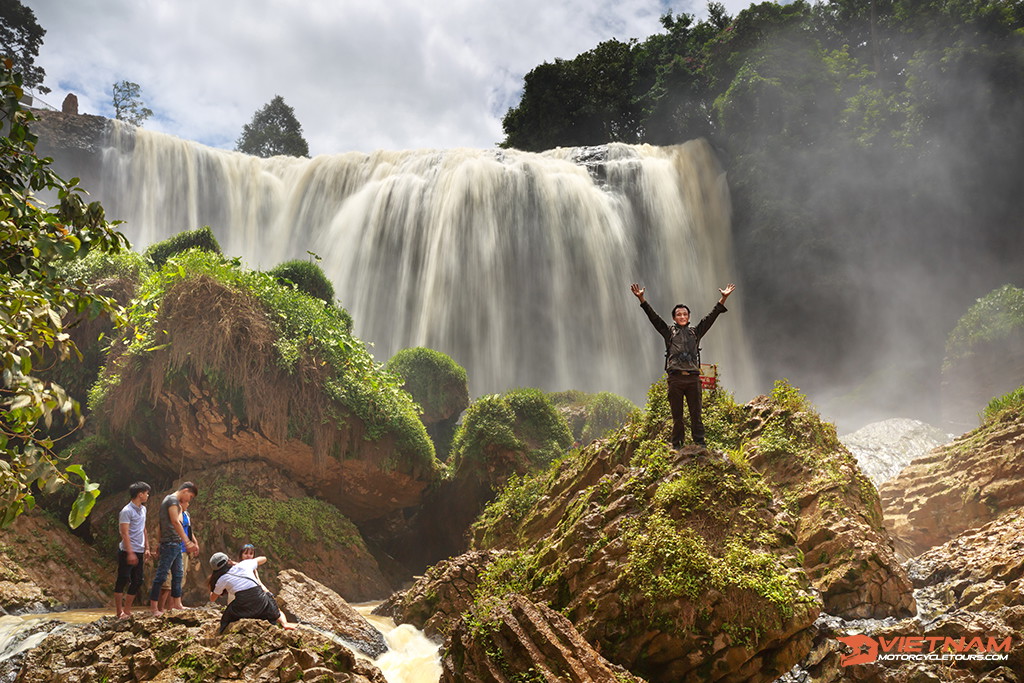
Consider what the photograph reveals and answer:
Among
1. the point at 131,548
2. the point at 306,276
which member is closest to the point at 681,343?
the point at 131,548

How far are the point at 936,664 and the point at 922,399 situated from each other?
60.8 ft

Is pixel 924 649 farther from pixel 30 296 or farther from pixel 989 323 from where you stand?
pixel 989 323

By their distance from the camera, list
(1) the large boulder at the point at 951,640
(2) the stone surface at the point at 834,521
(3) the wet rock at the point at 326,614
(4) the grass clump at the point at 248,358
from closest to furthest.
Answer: (1) the large boulder at the point at 951,640 → (2) the stone surface at the point at 834,521 → (3) the wet rock at the point at 326,614 → (4) the grass clump at the point at 248,358

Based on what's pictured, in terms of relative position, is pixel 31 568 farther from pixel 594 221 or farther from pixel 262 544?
pixel 594 221

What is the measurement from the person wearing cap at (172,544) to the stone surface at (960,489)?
351 inches

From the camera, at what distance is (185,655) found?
493 cm

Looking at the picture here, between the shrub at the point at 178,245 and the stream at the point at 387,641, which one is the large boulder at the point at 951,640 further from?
the shrub at the point at 178,245

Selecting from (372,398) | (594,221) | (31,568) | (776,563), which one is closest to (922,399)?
(594,221)

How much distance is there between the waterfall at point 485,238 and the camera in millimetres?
22438

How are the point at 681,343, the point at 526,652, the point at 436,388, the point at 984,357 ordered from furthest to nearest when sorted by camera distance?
the point at 984,357
the point at 436,388
the point at 681,343
the point at 526,652

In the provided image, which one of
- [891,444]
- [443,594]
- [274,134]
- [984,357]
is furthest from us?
[274,134]

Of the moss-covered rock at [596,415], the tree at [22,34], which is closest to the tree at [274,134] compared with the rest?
the tree at [22,34]

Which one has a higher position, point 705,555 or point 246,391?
point 246,391

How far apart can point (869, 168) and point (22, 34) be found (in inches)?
1409
